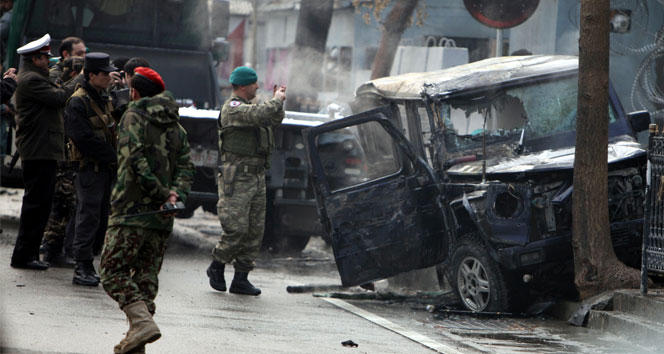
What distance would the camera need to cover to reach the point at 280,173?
11.2 m

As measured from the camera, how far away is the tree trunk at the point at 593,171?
8172 mm

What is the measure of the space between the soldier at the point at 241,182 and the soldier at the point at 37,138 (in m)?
1.35

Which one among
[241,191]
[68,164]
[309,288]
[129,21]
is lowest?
[309,288]

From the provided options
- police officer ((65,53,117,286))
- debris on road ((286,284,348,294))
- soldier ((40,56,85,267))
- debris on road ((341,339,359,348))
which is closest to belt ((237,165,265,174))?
police officer ((65,53,117,286))

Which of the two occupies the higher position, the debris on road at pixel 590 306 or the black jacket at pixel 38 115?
the black jacket at pixel 38 115

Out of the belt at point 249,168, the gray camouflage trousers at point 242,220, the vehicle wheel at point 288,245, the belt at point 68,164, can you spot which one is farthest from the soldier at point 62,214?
the vehicle wheel at point 288,245

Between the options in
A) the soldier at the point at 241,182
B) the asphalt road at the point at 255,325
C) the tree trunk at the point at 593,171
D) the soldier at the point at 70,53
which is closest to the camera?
the asphalt road at the point at 255,325

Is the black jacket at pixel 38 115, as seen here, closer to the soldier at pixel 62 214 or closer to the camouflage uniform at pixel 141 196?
the soldier at pixel 62 214

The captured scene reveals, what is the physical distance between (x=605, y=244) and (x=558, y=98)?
1.59 metres

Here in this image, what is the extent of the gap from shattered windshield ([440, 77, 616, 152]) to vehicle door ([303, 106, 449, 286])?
452 mm

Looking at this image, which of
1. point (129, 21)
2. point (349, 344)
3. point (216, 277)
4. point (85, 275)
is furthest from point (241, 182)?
point (129, 21)

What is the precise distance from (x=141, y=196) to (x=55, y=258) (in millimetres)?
4002

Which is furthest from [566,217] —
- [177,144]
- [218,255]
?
[177,144]

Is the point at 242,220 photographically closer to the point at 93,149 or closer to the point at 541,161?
the point at 93,149
